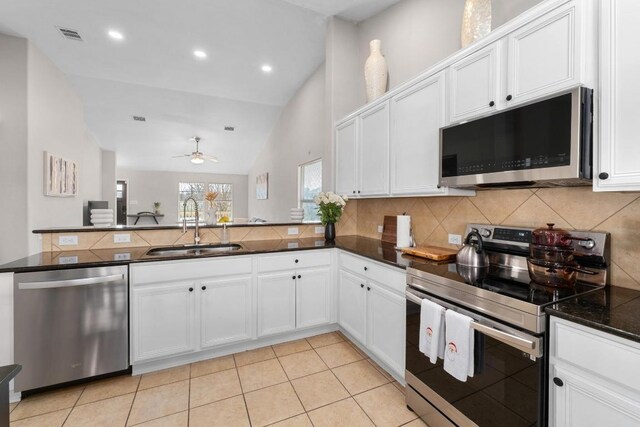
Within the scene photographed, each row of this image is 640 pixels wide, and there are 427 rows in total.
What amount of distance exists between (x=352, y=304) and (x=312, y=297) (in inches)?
15.5

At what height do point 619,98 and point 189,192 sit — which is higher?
point 189,192

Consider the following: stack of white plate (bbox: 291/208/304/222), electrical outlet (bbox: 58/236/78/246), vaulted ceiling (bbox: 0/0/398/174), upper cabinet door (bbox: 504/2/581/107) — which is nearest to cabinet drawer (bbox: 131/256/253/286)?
electrical outlet (bbox: 58/236/78/246)

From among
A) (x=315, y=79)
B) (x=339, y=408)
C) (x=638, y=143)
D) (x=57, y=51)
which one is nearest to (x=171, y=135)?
(x=57, y=51)

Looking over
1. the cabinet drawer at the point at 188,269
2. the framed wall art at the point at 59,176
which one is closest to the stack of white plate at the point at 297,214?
the cabinet drawer at the point at 188,269

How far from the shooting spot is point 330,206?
3.03m

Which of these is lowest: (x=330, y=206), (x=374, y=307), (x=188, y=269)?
(x=374, y=307)

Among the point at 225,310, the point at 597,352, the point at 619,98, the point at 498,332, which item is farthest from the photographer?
the point at 225,310

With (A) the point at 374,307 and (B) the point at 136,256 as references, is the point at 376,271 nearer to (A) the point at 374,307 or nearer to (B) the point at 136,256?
(A) the point at 374,307

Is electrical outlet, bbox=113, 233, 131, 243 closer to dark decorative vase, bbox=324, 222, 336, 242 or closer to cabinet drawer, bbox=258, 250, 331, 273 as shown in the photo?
cabinet drawer, bbox=258, 250, 331, 273

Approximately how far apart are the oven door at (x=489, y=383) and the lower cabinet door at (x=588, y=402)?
45 mm

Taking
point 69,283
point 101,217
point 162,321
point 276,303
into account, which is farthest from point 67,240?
point 276,303

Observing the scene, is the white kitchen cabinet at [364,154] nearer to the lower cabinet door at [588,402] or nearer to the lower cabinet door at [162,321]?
the lower cabinet door at [588,402]

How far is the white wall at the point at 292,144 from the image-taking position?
4.63 m

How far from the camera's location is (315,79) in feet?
15.5
